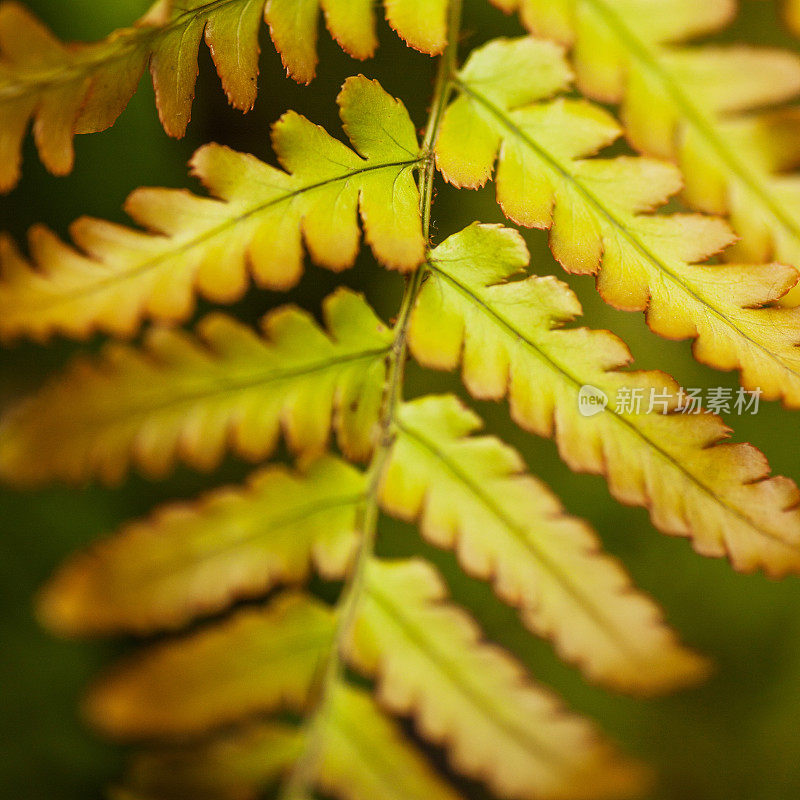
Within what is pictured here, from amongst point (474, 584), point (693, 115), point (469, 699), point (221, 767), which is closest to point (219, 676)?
point (221, 767)

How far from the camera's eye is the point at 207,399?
2.04 feet

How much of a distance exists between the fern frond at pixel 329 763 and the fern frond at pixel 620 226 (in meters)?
0.48

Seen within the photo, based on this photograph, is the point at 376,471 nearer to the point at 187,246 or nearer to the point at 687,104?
the point at 187,246

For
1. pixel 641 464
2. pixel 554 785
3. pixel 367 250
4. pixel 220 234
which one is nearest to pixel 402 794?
pixel 554 785

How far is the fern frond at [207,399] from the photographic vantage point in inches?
21.3

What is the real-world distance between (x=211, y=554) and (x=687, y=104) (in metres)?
0.66

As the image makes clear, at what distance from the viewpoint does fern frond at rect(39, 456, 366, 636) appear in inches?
19.3

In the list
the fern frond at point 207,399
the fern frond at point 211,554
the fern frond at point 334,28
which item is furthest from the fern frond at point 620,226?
the fern frond at point 211,554

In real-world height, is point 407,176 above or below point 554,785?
above

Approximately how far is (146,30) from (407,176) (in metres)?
0.28

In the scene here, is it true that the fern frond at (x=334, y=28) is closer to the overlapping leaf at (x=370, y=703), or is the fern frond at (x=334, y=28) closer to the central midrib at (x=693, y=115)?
the central midrib at (x=693, y=115)

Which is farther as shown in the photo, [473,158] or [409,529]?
[409,529]

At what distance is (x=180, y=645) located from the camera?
1.78 ft

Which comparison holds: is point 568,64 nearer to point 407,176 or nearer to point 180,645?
point 407,176
